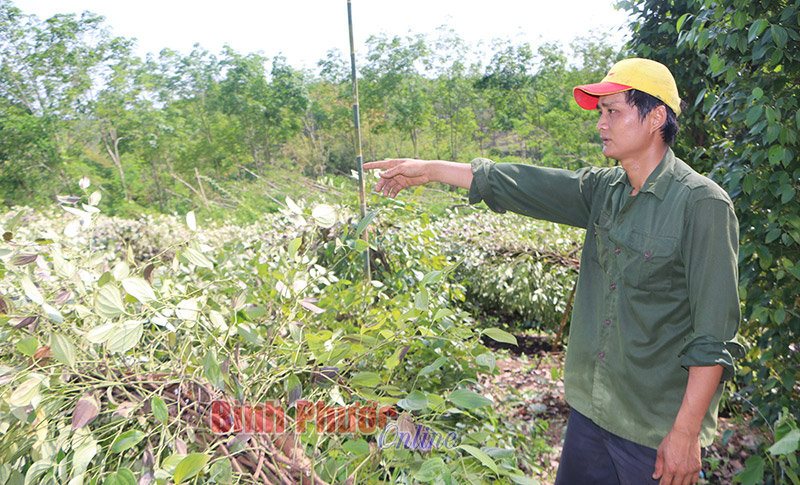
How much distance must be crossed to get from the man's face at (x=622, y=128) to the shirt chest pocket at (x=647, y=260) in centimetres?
22

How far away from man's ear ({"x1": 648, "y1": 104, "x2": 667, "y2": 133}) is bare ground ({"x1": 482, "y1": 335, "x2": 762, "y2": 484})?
0.91 meters

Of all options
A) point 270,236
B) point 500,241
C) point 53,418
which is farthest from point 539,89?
point 53,418

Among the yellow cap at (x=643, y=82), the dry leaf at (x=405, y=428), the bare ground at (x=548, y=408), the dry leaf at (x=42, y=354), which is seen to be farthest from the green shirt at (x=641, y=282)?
the dry leaf at (x=42, y=354)

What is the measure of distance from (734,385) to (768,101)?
1868mm

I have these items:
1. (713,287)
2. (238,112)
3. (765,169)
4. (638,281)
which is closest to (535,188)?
(638,281)

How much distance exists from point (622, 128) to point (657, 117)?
0.30 feet

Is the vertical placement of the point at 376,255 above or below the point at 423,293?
below

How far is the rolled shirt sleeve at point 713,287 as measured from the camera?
1208mm

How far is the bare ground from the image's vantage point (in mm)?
2537

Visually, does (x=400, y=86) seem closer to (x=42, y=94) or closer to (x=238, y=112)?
(x=238, y=112)

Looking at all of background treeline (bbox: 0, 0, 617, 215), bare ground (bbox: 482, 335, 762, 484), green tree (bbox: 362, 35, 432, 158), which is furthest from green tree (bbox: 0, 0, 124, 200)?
bare ground (bbox: 482, 335, 762, 484)

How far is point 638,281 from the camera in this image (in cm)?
140

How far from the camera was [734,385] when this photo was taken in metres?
3.09

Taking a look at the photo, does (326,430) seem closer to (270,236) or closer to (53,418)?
(53,418)
